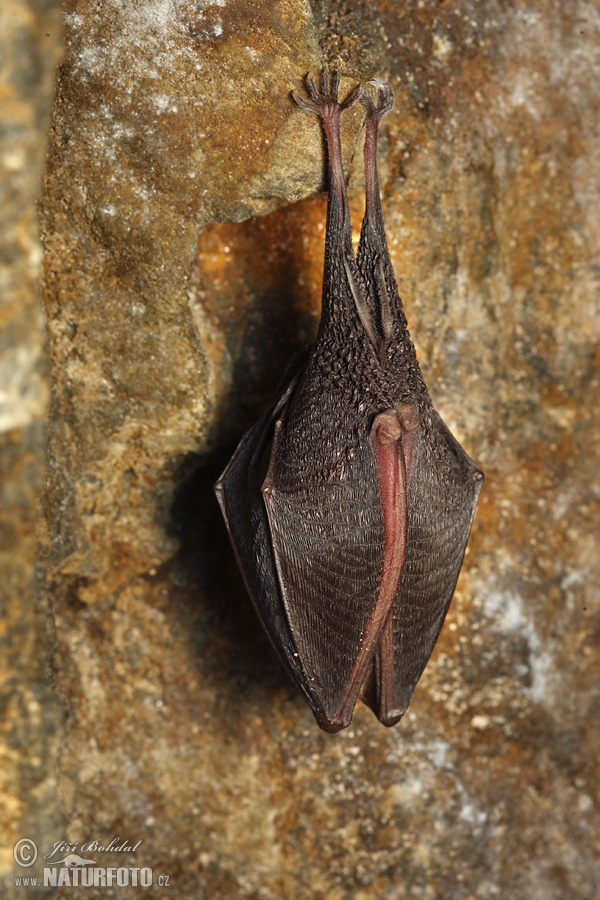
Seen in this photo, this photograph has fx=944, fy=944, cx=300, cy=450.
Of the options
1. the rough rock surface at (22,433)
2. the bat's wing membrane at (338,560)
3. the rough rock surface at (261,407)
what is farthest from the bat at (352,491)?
the rough rock surface at (22,433)

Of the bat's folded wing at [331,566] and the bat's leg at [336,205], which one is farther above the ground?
the bat's leg at [336,205]

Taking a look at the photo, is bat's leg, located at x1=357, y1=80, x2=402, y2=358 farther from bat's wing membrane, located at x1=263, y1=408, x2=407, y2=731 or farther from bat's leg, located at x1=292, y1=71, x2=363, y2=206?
bat's wing membrane, located at x1=263, y1=408, x2=407, y2=731

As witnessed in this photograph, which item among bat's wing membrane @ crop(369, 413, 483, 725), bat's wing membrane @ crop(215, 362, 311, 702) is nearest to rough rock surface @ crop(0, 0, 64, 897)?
bat's wing membrane @ crop(215, 362, 311, 702)

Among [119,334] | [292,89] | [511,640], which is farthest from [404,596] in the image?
[292,89]

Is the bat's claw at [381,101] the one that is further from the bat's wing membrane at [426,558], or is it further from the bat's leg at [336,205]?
the bat's wing membrane at [426,558]

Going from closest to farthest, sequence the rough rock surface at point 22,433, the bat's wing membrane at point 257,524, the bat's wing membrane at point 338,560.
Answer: the rough rock surface at point 22,433
the bat's wing membrane at point 338,560
the bat's wing membrane at point 257,524

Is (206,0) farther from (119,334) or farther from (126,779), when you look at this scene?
(126,779)

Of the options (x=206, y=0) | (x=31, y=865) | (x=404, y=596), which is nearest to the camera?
(x=31, y=865)
